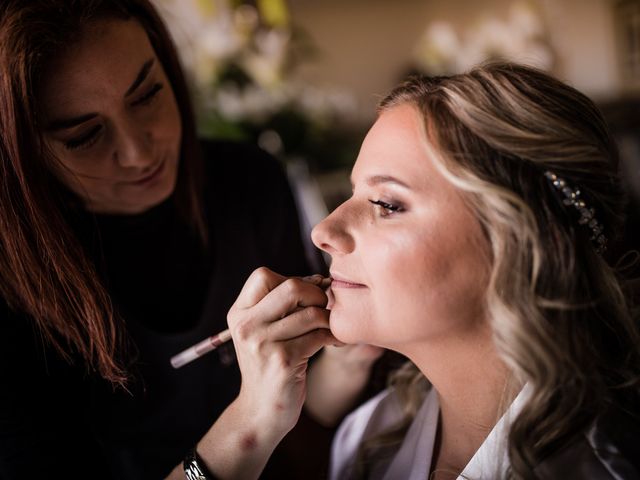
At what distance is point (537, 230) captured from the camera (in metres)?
0.77

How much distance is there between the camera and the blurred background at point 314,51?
2016 millimetres

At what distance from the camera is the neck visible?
87 cm

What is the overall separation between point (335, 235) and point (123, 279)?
53 cm

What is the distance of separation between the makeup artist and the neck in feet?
0.62

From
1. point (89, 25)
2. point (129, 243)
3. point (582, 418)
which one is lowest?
point (582, 418)

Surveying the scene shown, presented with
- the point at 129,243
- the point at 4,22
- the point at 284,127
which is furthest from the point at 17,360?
the point at 284,127

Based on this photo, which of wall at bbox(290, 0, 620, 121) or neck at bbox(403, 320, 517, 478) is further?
wall at bbox(290, 0, 620, 121)

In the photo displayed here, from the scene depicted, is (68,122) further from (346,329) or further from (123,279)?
(346,329)

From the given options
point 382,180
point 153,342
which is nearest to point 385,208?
point 382,180

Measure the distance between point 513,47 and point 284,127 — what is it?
1063 mm

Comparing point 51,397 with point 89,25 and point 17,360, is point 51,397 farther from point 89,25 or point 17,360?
point 89,25

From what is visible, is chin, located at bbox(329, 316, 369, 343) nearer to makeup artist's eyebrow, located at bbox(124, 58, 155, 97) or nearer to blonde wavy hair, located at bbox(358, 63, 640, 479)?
blonde wavy hair, located at bbox(358, 63, 640, 479)

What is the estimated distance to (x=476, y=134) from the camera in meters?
0.81

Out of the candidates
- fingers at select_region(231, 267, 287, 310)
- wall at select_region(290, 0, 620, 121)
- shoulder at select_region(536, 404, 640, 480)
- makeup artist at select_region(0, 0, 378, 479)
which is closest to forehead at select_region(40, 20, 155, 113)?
makeup artist at select_region(0, 0, 378, 479)
